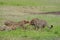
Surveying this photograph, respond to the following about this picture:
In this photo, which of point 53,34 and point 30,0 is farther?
point 30,0

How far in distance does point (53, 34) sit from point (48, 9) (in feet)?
56.8

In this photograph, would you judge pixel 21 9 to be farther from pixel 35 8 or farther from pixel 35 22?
pixel 35 22

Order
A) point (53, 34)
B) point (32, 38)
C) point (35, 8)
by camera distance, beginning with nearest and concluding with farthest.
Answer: point (32, 38)
point (53, 34)
point (35, 8)

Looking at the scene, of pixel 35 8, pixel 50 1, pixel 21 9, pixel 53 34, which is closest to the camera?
pixel 53 34

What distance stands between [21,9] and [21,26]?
15.1m

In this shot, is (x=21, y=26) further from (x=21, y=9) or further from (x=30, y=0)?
(x=30, y=0)

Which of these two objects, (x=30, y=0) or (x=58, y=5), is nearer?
(x=58, y=5)

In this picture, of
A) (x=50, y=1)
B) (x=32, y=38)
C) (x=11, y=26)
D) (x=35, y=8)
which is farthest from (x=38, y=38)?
(x=50, y=1)

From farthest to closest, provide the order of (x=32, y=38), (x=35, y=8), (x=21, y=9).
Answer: (x=35, y=8) < (x=21, y=9) < (x=32, y=38)

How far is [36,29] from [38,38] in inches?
72.2

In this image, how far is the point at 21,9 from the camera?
31.9m

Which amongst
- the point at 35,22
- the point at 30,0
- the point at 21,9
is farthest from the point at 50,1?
the point at 35,22

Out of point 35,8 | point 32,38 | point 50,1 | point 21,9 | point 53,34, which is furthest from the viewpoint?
point 50,1

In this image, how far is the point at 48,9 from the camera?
109ft
